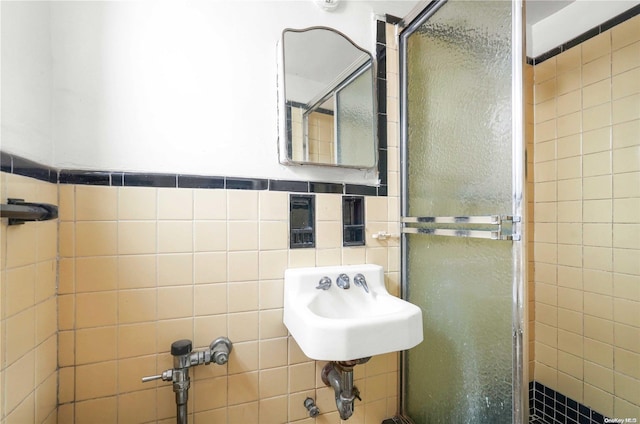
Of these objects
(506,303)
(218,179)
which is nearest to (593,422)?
(506,303)

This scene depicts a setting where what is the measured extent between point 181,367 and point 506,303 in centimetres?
109

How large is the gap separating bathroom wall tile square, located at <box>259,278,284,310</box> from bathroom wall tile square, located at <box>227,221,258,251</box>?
6.3 inches

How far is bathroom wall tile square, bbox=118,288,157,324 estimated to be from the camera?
920 mm

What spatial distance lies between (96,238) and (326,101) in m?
1.02

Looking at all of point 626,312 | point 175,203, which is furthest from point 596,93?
point 175,203

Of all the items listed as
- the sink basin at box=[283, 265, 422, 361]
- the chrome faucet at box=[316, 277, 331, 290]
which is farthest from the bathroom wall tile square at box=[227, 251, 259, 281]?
the chrome faucet at box=[316, 277, 331, 290]

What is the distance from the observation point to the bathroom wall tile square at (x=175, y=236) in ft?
3.16

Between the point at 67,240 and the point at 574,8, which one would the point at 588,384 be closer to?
the point at 574,8

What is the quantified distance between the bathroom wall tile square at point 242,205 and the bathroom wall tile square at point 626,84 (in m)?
1.84

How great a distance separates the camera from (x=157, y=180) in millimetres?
964

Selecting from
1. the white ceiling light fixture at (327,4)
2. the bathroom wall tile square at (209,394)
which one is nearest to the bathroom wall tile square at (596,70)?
the white ceiling light fixture at (327,4)

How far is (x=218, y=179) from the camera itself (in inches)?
40.8

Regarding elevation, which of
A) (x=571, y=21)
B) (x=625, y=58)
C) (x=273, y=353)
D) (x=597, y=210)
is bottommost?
(x=273, y=353)

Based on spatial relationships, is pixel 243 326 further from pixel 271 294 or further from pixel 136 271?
pixel 136 271
